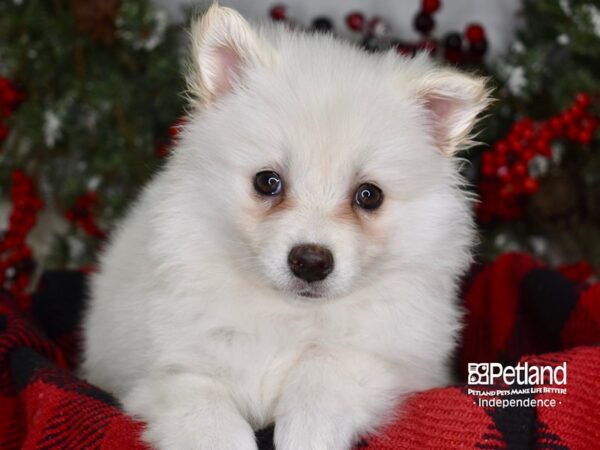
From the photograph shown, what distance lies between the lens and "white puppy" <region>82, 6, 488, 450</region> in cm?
187

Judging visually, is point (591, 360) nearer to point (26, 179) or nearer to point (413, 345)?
point (413, 345)

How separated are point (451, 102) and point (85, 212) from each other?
1956mm

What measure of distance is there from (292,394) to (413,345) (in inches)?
15.8

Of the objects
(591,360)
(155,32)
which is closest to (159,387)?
(591,360)

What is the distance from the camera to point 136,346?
2.13 m

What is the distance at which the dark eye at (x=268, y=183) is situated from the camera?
6.40ft

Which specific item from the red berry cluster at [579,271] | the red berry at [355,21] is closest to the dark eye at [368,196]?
the red berry at [355,21]

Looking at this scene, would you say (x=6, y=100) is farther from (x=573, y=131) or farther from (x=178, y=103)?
(x=573, y=131)

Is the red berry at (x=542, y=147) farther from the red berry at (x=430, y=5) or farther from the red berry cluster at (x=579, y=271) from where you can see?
the red berry at (x=430, y=5)

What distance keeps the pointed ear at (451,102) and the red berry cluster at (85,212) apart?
1834mm

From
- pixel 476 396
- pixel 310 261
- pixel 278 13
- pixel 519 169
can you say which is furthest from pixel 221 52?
pixel 519 169

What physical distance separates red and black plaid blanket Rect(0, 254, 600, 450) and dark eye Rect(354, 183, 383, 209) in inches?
19.6

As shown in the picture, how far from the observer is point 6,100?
3203 mm

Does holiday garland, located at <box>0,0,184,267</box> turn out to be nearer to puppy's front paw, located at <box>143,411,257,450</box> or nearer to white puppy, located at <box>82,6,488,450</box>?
white puppy, located at <box>82,6,488,450</box>
